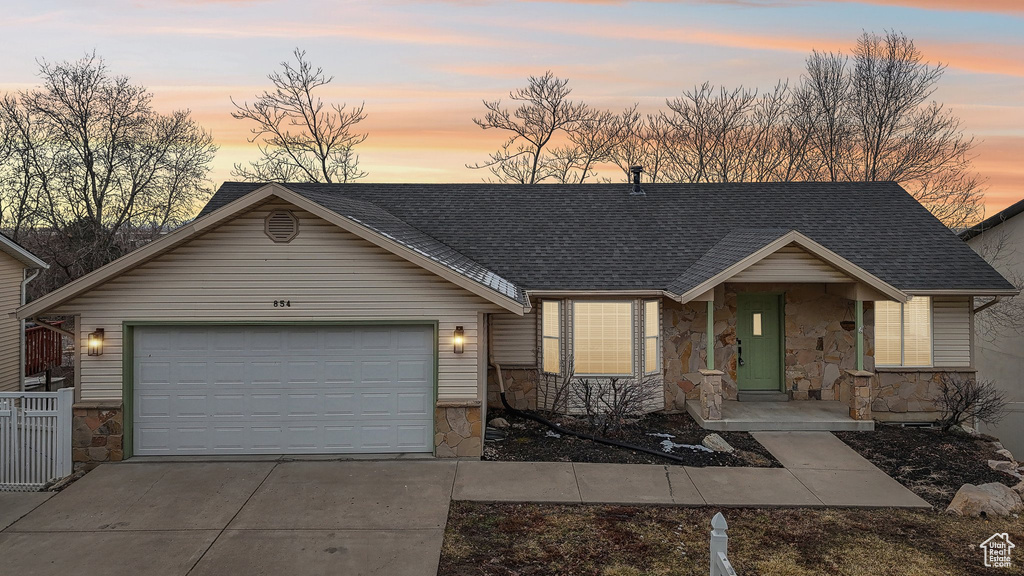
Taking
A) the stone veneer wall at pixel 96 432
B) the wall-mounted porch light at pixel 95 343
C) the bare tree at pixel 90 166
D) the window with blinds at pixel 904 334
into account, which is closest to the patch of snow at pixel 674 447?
the window with blinds at pixel 904 334

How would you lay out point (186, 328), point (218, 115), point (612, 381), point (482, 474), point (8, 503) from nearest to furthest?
1. point (8, 503)
2. point (482, 474)
3. point (186, 328)
4. point (612, 381)
5. point (218, 115)

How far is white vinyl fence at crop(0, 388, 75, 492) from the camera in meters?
8.74

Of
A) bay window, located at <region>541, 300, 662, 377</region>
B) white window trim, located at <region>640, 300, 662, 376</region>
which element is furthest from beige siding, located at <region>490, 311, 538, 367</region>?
white window trim, located at <region>640, 300, 662, 376</region>

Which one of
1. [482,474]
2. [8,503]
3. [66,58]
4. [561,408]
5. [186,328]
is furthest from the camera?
[66,58]

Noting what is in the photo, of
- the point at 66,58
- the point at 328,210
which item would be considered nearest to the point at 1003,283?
the point at 328,210

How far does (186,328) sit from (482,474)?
17.1 ft

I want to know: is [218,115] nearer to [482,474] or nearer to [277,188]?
[277,188]

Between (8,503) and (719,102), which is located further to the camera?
(719,102)

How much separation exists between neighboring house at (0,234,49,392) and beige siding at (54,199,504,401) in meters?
6.84

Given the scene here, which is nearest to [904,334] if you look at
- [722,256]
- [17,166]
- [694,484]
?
[722,256]

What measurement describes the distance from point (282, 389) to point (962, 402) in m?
12.6

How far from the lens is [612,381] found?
11.9m

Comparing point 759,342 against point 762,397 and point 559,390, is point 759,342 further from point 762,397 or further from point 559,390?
point 559,390

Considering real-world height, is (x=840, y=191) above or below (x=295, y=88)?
below
